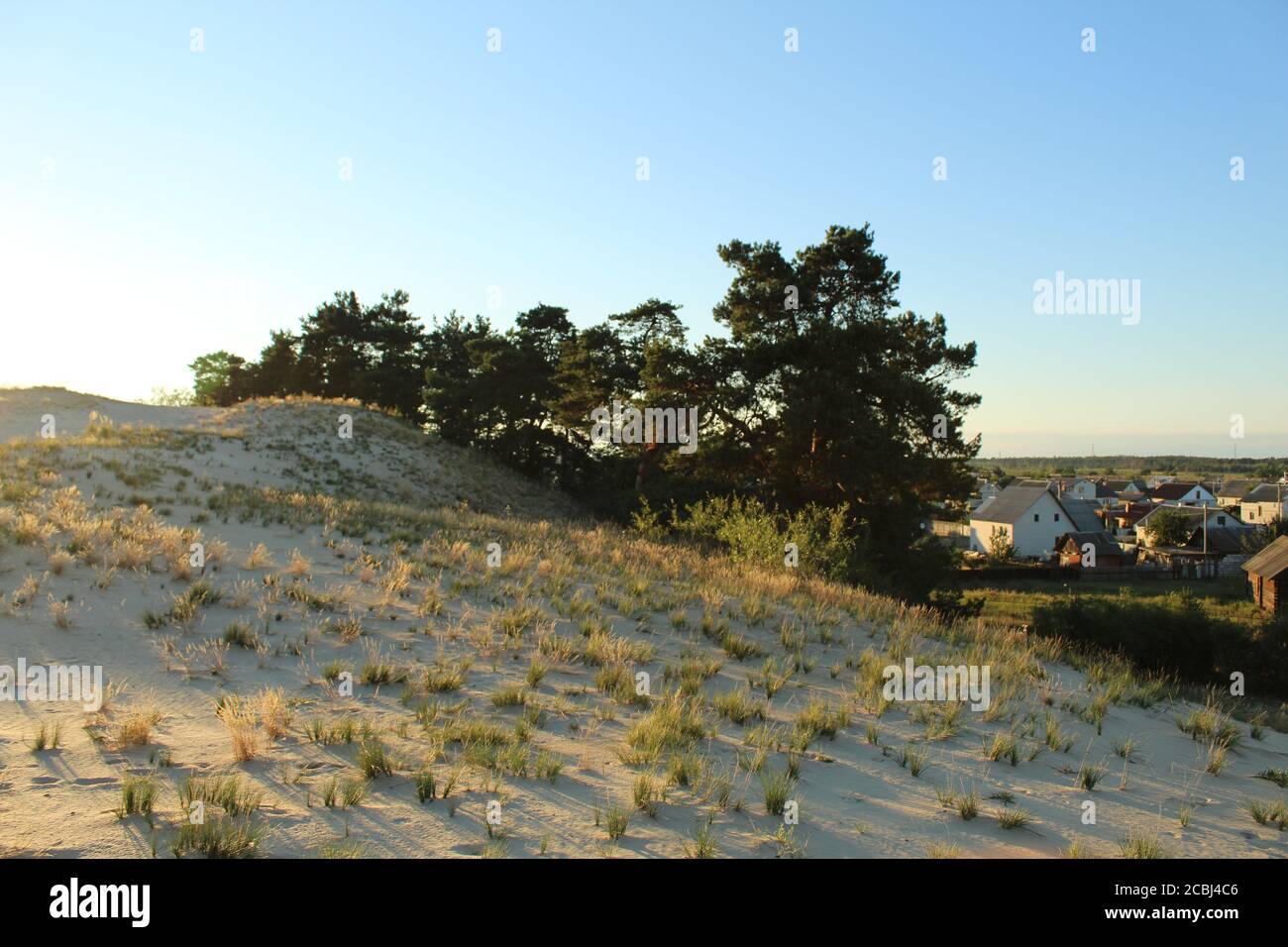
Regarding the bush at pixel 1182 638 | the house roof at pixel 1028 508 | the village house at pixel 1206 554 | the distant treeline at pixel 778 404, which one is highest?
the distant treeline at pixel 778 404

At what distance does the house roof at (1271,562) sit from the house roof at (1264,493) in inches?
1935

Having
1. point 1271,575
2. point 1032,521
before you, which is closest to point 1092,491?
point 1032,521

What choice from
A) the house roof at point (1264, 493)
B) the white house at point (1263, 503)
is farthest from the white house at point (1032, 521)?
the house roof at point (1264, 493)

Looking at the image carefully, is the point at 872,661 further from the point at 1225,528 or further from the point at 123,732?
the point at 1225,528

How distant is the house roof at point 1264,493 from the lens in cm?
7712

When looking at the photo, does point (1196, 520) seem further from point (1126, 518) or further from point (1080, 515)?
point (1126, 518)

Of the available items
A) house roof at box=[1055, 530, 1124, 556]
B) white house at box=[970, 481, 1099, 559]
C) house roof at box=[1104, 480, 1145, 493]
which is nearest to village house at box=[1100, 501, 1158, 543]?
white house at box=[970, 481, 1099, 559]

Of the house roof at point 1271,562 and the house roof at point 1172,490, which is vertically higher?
the house roof at point 1172,490

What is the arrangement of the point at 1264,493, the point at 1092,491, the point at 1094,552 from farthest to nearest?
the point at 1092,491
the point at 1264,493
the point at 1094,552

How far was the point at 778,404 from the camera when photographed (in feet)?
88.5

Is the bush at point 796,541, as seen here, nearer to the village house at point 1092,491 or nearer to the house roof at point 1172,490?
the house roof at point 1172,490

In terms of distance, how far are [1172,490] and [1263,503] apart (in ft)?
59.0

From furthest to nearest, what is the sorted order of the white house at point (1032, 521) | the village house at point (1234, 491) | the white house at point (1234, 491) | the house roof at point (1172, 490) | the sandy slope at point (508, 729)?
the house roof at point (1172, 490) → the white house at point (1234, 491) → the village house at point (1234, 491) → the white house at point (1032, 521) → the sandy slope at point (508, 729)
